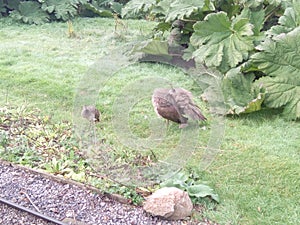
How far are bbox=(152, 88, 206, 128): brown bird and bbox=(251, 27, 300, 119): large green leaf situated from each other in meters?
0.77

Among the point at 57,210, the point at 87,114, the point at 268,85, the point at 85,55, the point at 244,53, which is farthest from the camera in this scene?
the point at 85,55

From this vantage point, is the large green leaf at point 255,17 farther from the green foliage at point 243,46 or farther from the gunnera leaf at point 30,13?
the gunnera leaf at point 30,13

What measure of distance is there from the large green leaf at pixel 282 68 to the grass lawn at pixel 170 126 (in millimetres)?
156

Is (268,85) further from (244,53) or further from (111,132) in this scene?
(111,132)

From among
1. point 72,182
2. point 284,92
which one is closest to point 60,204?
point 72,182

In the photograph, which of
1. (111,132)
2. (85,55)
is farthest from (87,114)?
(85,55)

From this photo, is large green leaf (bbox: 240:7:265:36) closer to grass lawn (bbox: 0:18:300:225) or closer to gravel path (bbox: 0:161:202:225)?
grass lawn (bbox: 0:18:300:225)

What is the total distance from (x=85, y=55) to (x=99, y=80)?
7.31 feet

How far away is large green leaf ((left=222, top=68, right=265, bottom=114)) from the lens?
400 centimetres

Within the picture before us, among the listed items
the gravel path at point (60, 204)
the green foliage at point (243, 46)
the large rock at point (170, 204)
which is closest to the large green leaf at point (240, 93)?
the green foliage at point (243, 46)

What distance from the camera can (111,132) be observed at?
3779mm

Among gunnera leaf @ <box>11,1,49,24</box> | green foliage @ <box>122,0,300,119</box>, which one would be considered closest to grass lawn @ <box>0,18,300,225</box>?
green foliage @ <box>122,0,300,119</box>

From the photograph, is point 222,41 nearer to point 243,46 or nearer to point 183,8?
point 243,46

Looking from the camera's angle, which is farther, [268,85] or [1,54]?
[1,54]
